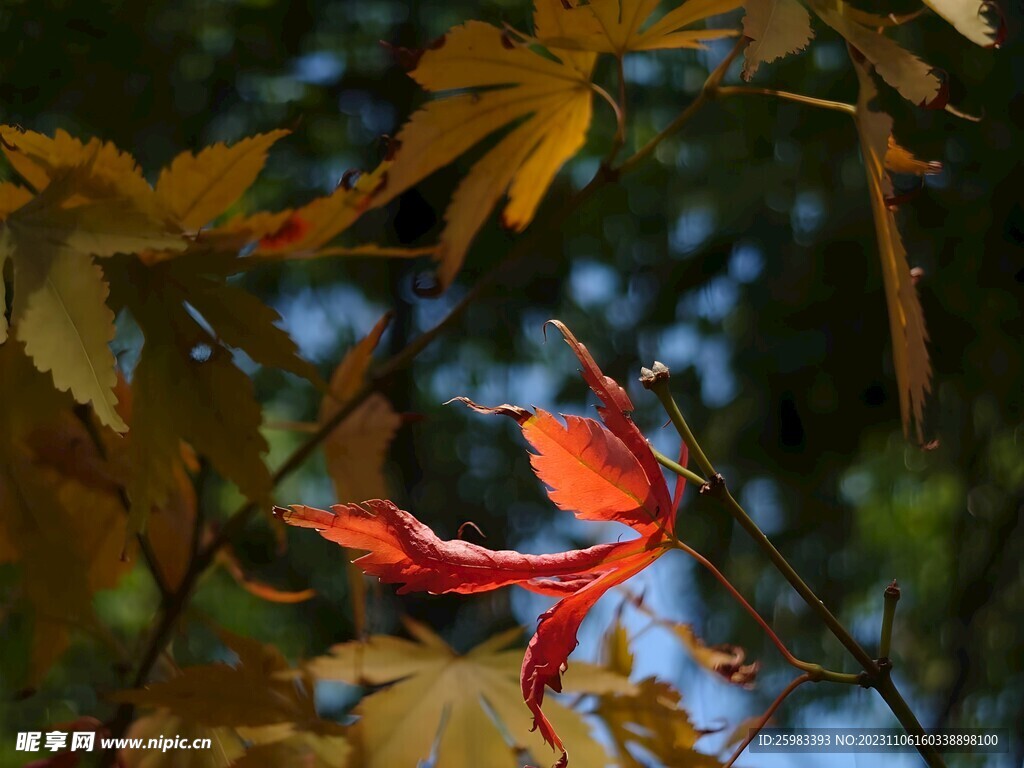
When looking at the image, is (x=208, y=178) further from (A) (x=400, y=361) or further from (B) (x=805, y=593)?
(B) (x=805, y=593)

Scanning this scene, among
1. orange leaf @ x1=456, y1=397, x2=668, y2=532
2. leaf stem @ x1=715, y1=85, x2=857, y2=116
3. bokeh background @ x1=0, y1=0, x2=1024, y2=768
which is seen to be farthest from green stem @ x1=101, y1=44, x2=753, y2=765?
bokeh background @ x1=0, y1=0, x2=1024, y2=768

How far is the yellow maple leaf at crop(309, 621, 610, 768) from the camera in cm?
31

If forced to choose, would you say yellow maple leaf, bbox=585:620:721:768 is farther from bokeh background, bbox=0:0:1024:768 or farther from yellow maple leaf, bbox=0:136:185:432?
bokeh background, bbox=0:0:1024:768

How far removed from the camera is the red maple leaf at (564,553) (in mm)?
184

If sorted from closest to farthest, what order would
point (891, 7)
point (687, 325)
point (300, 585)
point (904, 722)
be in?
1. point (904, 722)
2. point (891, 7)
3. point (687, 325)
4. point (300, 585)

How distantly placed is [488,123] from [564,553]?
0.72 feet

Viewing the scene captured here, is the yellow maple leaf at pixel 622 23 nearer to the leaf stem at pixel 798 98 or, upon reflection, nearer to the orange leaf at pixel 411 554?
the leaf stem at pixel 798 98

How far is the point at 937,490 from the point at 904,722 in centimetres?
94

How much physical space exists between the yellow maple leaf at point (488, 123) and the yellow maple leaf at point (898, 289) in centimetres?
11

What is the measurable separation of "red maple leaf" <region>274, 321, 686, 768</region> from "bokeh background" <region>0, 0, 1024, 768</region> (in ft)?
1.91

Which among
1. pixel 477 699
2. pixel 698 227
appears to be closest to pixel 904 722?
pixel 477 699

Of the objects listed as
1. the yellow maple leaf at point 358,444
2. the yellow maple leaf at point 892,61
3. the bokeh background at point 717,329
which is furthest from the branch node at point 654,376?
the bokeh background at point 717,329

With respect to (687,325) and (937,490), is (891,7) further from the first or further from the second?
(937,490)

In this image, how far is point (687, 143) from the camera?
1.17 m
